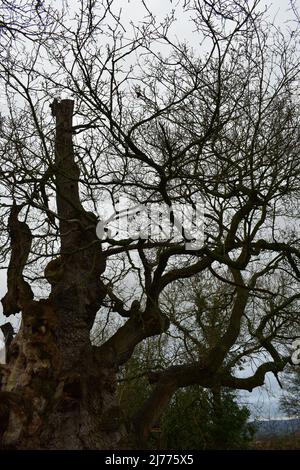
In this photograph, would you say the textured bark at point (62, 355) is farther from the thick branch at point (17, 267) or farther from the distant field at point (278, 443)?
the distant field at point (278, 443)

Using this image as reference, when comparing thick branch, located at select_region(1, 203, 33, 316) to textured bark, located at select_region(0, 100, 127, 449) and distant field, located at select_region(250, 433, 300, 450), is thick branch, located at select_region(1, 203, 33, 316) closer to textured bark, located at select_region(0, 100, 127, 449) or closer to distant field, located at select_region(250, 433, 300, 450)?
textured bark, located at select_region(0, 100, 127, 449)

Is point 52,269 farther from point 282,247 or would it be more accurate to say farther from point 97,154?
point 282,247

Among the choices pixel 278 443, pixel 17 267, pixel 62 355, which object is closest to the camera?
pixel 62 355

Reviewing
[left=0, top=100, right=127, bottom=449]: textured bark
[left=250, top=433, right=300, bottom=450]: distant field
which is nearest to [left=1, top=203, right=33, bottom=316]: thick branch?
[left=0, top=100, right=127, bottom=449]: textured bark

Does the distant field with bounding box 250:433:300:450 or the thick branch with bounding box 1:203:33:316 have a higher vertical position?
the thick branch with bounding box 1:203:33:316

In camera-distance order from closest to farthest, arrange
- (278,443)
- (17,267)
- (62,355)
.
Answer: (62,355)
(17,267)
(278,443)

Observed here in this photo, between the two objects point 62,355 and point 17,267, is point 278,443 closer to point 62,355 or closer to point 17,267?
point 62,355

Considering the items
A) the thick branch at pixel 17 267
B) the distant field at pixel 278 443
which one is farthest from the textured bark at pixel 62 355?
the distant field at pixel 278 443

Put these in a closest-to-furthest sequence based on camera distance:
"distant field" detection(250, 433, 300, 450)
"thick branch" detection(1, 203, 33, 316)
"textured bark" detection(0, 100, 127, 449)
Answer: "textured bark" detection(0, 100, 127, 449), "thick branch" detection(1, 203, 33, 316), "distant field" detection(250, 433, 300, 450)

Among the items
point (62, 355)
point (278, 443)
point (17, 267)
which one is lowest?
point (278, 443)

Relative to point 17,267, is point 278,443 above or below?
below

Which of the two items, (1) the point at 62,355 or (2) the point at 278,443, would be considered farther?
(2) the point at 278,443

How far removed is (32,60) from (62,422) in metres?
3.87

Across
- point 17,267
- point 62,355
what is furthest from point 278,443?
point 17,267
